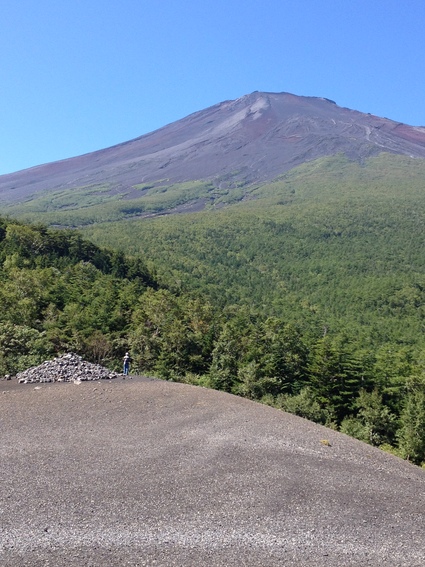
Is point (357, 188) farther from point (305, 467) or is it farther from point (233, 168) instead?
point (305, 467)

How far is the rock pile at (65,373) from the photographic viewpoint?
1585 cm

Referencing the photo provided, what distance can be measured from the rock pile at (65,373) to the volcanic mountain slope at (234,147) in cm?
12391

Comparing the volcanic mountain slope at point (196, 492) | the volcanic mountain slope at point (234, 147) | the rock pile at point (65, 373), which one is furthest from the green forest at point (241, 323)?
the volcanic mountain slope at point (234, 147)

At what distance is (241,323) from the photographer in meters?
32.3

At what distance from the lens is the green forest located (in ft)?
75.3

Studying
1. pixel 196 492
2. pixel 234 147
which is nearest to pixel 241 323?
pixel 196 492

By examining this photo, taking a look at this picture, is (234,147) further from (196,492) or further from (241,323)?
(196,492)

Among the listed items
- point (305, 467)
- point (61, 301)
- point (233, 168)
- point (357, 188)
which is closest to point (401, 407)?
point (305, 467)

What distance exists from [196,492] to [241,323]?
23.9 metres

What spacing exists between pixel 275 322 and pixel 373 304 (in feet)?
119

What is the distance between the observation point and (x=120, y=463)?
967 centimetres

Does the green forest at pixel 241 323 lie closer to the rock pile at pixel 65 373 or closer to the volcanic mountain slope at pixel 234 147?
the rock pile at pixel 65 373

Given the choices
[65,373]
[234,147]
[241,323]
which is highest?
[234,147]

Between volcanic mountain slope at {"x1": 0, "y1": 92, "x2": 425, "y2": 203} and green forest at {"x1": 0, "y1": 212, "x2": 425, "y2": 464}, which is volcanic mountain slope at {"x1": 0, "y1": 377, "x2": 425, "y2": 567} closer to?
green forest at {"x1": 0, "y1": 212, "x2": 425, "y2": 464}
